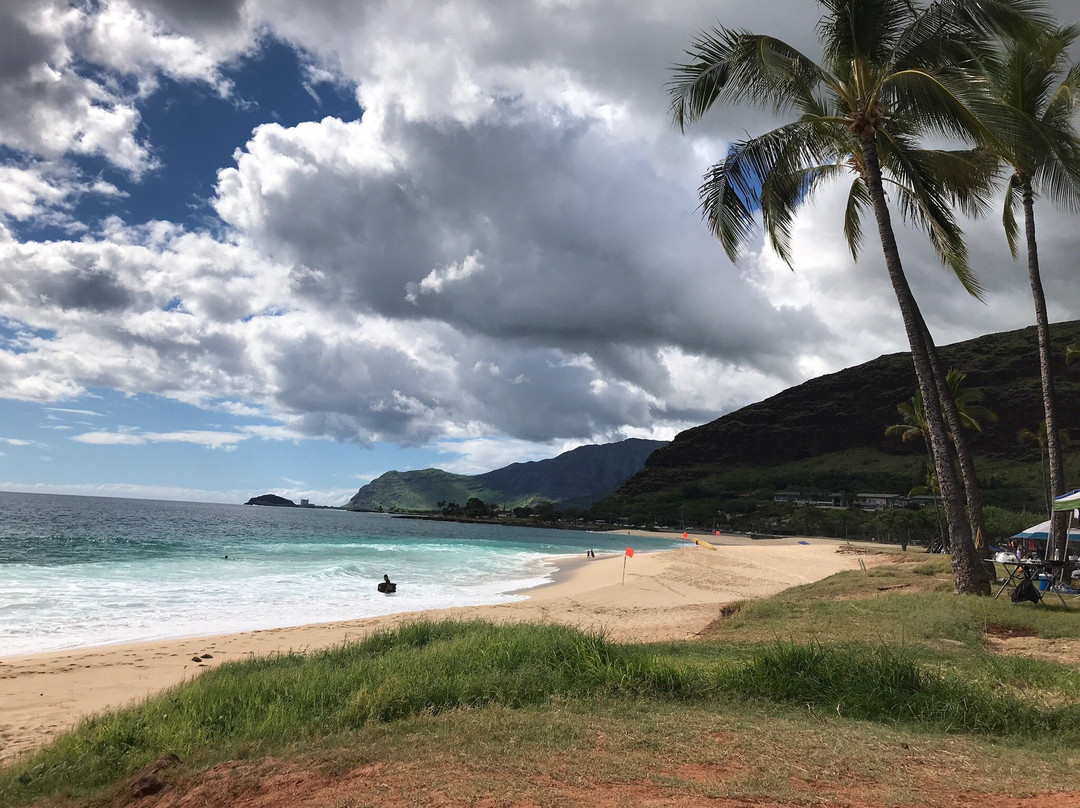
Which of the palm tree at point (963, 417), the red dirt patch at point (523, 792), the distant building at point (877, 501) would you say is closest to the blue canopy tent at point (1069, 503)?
the palm tree at point (963, 417)

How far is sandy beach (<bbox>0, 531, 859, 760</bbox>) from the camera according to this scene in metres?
8.59

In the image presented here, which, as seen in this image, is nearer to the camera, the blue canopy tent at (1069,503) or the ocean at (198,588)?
the blue canopy tent at (1069,503)

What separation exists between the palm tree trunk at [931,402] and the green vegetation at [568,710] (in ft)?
13.7

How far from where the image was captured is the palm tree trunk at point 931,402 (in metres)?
12.1

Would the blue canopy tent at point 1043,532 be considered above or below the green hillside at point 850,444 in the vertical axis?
below

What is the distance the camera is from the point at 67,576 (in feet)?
82.4

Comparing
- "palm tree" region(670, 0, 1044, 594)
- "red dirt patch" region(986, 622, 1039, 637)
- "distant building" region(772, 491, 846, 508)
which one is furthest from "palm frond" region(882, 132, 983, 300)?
"distant building" region(772, 491, 846, 508)

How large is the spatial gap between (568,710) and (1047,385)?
1636cm

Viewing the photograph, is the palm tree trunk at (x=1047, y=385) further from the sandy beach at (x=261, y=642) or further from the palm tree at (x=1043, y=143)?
the sandy beach at (x=261, y=642)

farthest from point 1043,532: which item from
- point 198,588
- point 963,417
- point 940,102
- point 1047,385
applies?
point 198,588

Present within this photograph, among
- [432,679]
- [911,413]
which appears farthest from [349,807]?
[911,413]

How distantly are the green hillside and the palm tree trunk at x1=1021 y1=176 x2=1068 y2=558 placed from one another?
3062 inches

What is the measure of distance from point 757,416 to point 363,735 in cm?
19513

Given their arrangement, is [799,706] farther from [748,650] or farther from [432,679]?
[432,679]
